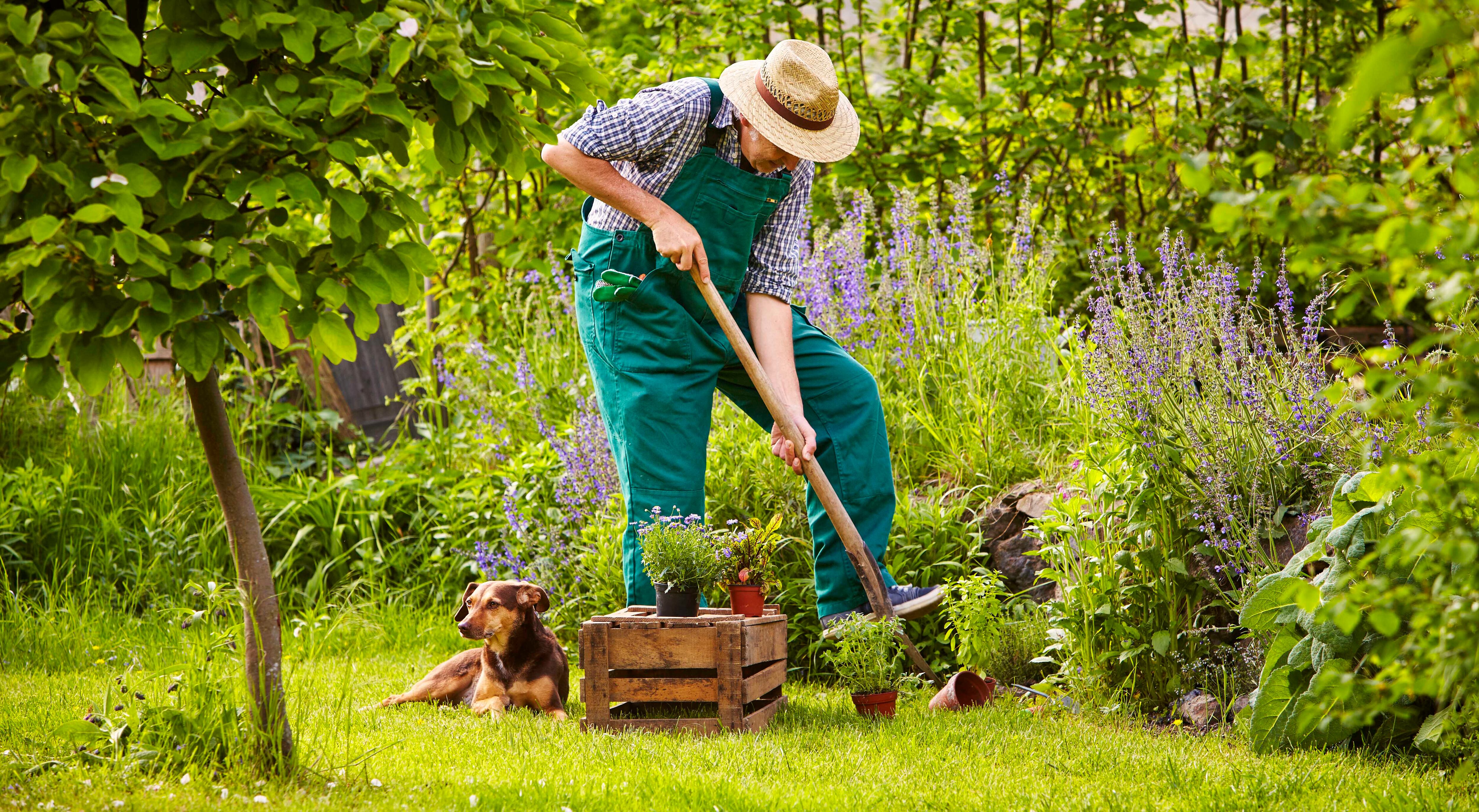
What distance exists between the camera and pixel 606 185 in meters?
3.07

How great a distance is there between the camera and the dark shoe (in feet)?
10.7

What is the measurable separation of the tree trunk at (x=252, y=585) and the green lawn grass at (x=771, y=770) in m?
0.07

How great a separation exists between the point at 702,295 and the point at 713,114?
0.51 meters

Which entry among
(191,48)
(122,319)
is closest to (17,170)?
(122,319)

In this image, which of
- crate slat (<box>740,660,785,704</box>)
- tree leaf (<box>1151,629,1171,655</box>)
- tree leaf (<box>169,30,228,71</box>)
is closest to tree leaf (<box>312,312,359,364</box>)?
tree leaf (<box>169,30,228,71</box>)

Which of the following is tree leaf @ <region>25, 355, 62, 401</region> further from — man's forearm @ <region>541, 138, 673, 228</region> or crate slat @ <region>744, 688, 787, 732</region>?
crate slat @ <region>744, 688, 787, 732</region>

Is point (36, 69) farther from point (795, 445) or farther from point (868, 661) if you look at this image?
point (868, 661)

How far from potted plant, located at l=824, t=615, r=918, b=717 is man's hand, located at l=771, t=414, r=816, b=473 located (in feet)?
1.49

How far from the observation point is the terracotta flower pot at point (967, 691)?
3.13m

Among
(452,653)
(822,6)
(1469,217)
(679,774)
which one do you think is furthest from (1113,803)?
(822,6)

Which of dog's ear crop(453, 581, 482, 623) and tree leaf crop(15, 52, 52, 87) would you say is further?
dog's ear crop(453, 581, 482, 623)

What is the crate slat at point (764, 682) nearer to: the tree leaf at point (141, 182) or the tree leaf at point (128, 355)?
the tree leaf at point (128, 355)

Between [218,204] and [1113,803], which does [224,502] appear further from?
[1113,803]

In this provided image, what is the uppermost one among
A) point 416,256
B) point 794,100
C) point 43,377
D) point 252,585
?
point 794,100
